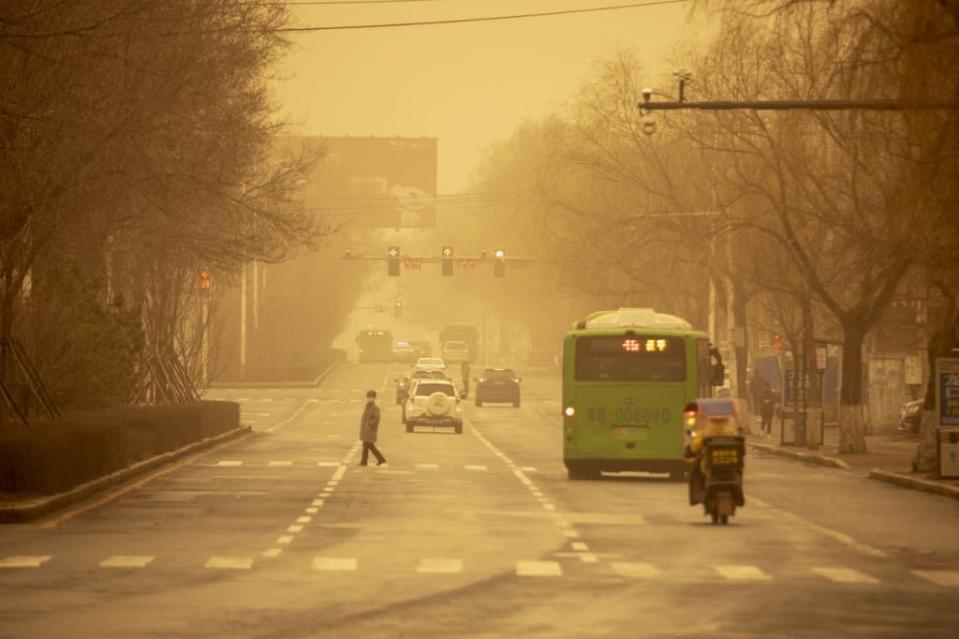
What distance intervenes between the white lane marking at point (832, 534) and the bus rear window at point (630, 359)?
7370mm

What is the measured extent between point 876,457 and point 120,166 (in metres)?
22.4

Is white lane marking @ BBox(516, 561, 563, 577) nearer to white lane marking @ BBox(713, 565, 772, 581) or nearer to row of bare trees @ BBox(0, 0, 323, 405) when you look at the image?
white lane marking @ BBox(713, 565, 772, 581)

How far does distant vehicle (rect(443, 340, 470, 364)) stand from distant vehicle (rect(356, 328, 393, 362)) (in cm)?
1537

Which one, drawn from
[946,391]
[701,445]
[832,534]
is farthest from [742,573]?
[946,391]

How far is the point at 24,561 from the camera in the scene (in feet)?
71.4

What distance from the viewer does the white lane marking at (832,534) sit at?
2455 cm

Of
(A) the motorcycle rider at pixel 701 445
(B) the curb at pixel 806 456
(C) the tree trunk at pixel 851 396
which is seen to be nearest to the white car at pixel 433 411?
(B) the curb at pixel 806 456

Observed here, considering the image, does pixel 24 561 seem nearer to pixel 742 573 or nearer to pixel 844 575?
pixel 742 573

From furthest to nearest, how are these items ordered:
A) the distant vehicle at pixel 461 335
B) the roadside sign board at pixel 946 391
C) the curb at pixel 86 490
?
the distant vehicle at pixel 461 335, the roadside sign board at pixel 946 391, the curb at pixel 86 490

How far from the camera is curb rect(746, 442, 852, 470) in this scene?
51181mm

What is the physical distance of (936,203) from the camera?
30.3m

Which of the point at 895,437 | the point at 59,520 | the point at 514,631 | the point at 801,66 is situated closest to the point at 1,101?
the point at 59,520

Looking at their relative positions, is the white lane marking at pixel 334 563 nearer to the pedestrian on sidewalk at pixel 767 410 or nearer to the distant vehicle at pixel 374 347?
the pedestrian on sidewalk at pixel 767 410

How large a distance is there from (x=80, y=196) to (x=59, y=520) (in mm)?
11312
